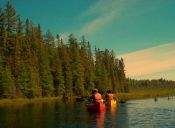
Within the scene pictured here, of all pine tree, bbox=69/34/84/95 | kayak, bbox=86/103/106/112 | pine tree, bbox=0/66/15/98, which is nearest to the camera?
kayak, bbox=86/103/106/112

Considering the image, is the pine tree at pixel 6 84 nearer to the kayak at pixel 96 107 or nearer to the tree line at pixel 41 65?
the tree line at pixel 41 65

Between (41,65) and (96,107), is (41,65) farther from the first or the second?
(96,107)

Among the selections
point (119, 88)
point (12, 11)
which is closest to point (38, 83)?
point (12, 11)

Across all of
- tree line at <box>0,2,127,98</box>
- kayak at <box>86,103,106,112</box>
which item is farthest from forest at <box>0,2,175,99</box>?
kayak at <box>86,103,106,112</box>

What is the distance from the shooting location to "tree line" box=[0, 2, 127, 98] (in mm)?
99688

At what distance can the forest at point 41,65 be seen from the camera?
99.6m

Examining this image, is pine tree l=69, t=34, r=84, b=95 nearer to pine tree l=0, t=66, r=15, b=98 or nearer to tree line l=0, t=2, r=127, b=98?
tree line l=0, t=2, r=127, b=98

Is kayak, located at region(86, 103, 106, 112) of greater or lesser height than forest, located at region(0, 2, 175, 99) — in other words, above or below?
below

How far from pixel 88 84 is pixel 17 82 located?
3687 cm

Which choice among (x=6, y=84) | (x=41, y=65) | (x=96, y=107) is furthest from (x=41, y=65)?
(x=96, y=107)

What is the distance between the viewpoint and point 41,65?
113 metres

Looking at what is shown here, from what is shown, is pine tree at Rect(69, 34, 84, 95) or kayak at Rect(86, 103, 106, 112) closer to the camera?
kayak at Rect(86, 103, 106, 112)

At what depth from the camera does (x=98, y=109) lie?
59.7m

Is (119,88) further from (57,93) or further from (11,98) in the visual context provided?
(11,98)
